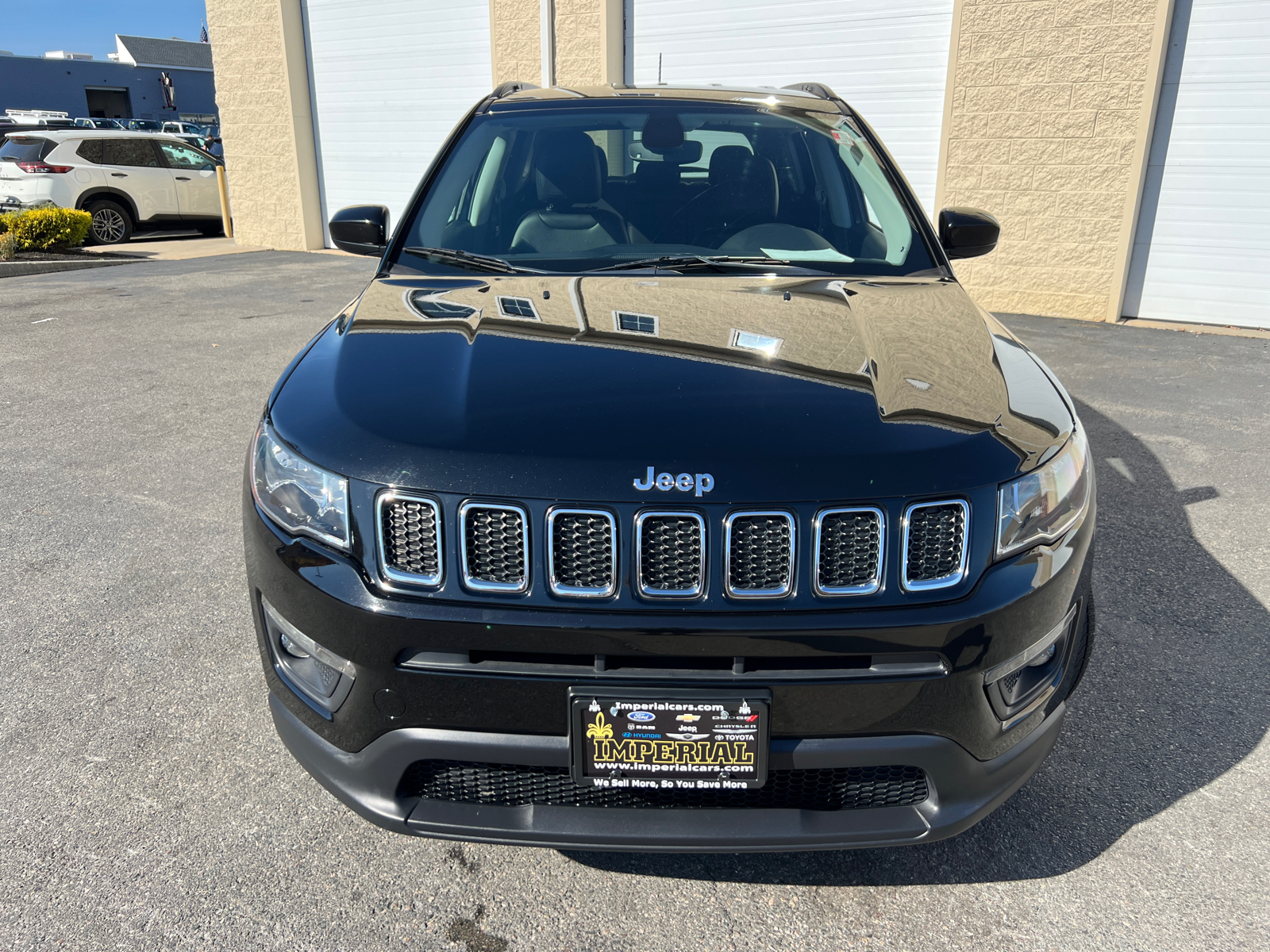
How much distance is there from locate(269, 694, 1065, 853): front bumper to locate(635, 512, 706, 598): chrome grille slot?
1.07 ft

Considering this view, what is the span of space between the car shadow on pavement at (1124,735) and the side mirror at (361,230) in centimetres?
217

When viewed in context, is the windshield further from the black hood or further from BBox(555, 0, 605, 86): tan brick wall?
BBox(555, 0, 605, 86): tan brick wall

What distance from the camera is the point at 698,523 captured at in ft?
5.35

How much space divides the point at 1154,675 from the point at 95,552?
12.5 feet

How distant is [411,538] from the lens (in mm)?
1691

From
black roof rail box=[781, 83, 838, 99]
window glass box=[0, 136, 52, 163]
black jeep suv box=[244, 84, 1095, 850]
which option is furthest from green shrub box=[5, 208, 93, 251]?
black jeep suv box=[244, 84, 1095, 850]

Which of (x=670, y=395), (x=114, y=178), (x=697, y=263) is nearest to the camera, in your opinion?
(x=670, y=395)

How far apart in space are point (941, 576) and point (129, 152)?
639 inches

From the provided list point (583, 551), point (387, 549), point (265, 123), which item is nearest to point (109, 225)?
point (265, 123)

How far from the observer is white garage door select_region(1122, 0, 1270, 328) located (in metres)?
7.67

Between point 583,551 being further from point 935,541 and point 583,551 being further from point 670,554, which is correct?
point 935,541

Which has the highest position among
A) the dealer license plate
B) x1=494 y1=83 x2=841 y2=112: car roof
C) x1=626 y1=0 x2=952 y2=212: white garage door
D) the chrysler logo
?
x1=626 y1=0 x2=952 y2=212: white garage door

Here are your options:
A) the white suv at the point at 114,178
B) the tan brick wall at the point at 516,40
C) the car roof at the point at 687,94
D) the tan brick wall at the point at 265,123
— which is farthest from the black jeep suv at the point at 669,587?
the white suv at the point at 114,178

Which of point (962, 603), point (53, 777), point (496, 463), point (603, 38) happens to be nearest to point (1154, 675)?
point (962, 603)
